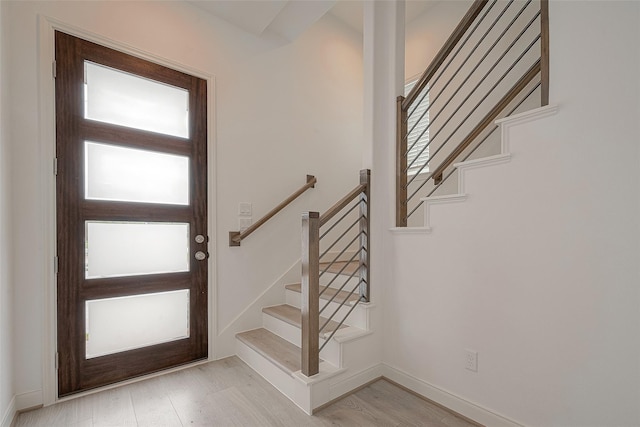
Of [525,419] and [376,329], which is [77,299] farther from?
[525,419]

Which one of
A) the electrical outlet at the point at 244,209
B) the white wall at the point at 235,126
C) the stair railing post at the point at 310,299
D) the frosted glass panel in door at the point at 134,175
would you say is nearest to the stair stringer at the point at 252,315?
the white wall at the point at 235,126

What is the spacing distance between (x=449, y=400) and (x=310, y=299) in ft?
3.60

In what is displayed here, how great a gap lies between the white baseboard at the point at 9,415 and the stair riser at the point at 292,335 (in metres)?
1.67

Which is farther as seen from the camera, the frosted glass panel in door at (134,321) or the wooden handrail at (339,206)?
the frosted glass panel in door at (134,321)

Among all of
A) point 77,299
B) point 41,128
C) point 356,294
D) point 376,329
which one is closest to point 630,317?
point 376,329

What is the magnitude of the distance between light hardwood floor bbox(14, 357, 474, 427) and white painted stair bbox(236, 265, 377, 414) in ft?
0.24

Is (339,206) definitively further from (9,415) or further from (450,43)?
(9,415)

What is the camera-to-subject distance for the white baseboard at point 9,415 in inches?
61.3

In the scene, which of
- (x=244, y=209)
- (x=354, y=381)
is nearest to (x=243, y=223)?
(x=244, y=209)

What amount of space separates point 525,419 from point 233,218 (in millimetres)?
2447

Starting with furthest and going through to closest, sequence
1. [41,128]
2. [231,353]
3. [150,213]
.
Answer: [231,353]
[150,213]
[41,128]

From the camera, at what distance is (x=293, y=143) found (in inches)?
122

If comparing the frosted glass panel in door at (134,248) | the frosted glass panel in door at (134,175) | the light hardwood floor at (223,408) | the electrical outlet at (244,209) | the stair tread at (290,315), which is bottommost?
the light hardwood floor at (223,408)

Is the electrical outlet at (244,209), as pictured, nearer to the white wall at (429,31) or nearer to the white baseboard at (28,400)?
the white baseboard at (28,400)
